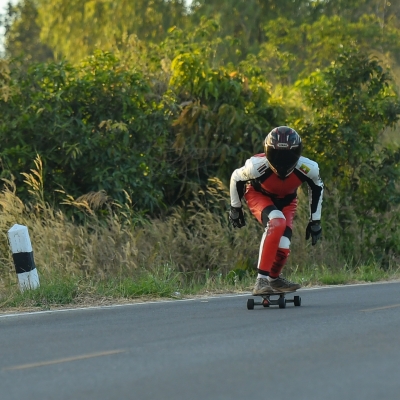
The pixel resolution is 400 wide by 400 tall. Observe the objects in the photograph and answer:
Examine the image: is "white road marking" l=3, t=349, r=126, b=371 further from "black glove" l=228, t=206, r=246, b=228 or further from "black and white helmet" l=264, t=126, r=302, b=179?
"black glove" l=228, t=206, r=246, b=228

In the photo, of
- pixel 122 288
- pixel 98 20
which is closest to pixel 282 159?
pixel 122 288

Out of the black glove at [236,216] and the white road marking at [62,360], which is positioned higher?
the black glove at [236,216]

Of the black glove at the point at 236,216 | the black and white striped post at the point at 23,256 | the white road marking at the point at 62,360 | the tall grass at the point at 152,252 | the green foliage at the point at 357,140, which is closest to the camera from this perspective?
the white road marking at the point at 62,360

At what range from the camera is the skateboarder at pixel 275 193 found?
1079 centimetres

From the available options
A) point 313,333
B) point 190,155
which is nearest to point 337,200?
point 190,155

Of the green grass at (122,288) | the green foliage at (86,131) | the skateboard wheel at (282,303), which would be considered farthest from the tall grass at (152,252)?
the skateboard wheel at (282,303)

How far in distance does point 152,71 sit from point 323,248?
5247mm

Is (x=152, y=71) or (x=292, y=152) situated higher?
(x=152, y=71)

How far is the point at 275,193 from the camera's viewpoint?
11383 millimetres

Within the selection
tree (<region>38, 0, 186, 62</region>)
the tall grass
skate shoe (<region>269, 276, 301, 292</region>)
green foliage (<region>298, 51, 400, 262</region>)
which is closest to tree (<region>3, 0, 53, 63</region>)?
tree (<region>38, 0, 186, 62</region>)

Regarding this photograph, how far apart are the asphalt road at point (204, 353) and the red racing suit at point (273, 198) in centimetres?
59

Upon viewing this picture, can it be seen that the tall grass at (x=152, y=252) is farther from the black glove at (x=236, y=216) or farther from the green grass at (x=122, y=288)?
the black glove at (x=236, y=216)

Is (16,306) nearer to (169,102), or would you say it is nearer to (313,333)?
(313,333)

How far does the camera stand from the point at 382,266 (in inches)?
744
